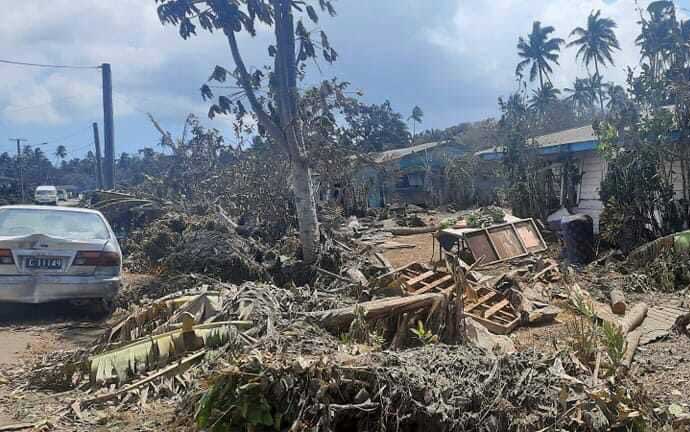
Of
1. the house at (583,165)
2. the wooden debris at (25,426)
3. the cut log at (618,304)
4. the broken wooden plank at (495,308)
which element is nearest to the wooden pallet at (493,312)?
the broken wooden plank at (495,308)

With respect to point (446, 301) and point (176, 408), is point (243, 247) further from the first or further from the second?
point (176, 408)

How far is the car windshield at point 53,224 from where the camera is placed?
6738 millimetres

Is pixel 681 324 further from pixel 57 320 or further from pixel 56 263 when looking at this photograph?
pixel 57 320

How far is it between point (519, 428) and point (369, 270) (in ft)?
21.6

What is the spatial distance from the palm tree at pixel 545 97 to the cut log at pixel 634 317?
41.3 m

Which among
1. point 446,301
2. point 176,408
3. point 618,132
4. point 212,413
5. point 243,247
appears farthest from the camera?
point 618,132

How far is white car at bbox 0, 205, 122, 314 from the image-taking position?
6.22 metres

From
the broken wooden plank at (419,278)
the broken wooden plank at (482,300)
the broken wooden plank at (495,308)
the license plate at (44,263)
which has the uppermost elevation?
the license plate at (44,263)

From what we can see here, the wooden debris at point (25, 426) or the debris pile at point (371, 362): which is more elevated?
the debris pile at point (371, 362)

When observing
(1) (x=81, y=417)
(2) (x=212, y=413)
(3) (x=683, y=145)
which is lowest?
(1) (x=81, y=417)

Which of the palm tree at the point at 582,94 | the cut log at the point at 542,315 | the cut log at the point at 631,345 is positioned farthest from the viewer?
the palm tree at the point at 582,94

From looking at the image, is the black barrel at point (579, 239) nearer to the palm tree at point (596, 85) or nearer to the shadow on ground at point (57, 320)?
the shadow on ground at point (57, 320)

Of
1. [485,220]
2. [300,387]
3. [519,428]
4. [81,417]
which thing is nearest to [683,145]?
[485,220]

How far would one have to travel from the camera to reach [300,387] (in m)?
2.85
